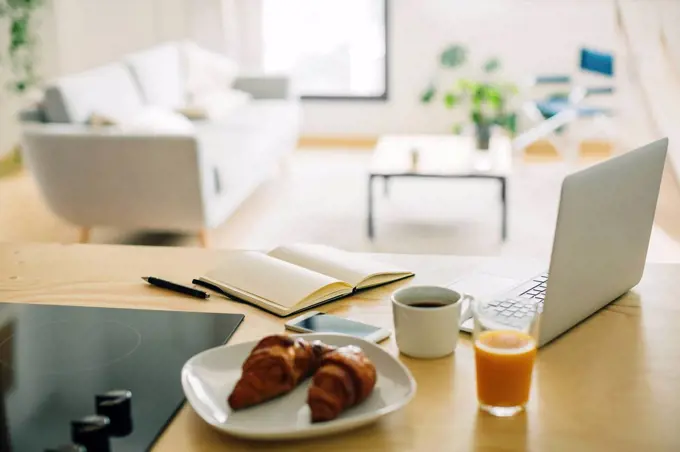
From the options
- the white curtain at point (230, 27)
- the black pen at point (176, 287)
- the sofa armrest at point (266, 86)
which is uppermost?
the white curtain at point (230, 27)

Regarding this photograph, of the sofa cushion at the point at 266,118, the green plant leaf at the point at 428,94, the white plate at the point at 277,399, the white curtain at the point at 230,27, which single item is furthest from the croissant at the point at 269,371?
the white curtain at the point at 230,27

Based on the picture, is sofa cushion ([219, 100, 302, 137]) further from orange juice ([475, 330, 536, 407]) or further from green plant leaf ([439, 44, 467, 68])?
orange juice ([475, 330, 536, 407])

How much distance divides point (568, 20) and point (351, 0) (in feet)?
5.12

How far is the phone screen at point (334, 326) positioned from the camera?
3.86 feet

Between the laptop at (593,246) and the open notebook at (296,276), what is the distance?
0.49ft

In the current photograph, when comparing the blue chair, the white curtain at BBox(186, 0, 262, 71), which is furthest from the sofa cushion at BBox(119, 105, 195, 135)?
the blue chair

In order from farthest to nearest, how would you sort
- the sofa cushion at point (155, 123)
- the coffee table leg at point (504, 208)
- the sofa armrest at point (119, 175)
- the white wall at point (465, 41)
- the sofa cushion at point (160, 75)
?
the white wall at point (465, 41)
the sofa cushion at point (160, 75)
the coffee table leg at point (504, 208)
the sofa cushion at point (155, 123)
the sofa armrest at point (119, 175)

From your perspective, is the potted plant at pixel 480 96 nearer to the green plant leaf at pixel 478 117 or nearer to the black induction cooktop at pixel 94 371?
the green plant leaf at pixel 478 117

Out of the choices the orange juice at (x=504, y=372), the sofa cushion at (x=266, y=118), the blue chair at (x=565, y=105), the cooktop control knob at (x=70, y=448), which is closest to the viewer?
the cooktop control knob at (x=70, y=448)

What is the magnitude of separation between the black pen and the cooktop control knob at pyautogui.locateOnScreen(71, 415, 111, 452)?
0.45 metres

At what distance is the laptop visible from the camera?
1.08 meters

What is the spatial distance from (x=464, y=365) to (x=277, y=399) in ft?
0.85

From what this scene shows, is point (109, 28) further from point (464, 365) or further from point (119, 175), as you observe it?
point (464, 365)

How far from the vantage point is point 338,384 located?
95 centimetres
